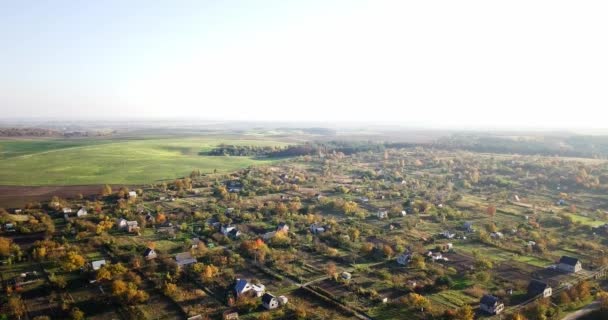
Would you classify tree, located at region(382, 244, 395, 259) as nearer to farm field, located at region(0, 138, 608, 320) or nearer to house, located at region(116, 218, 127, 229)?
farm field, located at region(0, 138, 608, 320)

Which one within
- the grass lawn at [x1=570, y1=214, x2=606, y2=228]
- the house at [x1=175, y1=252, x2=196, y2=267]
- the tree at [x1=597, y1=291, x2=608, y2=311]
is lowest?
the grass lawn at [x1=570, y1=214, x2=606, y2=228]

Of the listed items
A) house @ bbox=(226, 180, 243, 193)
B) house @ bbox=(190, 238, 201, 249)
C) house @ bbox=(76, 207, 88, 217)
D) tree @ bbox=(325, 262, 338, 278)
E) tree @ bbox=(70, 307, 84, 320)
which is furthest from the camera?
house @ bbox=(226, 180, 243, 193)

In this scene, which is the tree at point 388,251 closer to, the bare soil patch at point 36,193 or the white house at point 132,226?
the white house at point 132,226

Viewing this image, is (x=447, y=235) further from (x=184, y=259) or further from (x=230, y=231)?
(x=184, y=259)

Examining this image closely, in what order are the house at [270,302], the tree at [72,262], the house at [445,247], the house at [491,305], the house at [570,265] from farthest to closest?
the house at [445,247] < the house at [570,265] < the tree at [72,262] < the house at [270,302] < the house at [491,305]

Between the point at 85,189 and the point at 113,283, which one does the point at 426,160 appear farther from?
the point at 113,283

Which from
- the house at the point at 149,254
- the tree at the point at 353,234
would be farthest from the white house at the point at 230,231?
Result: the tree at the point at 353,234

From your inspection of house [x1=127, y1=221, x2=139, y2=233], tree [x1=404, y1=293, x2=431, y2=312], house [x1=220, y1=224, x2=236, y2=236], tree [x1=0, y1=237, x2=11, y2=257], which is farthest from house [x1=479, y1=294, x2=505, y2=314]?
tree [x1=0, y1=237, x2=11, y2=257]
